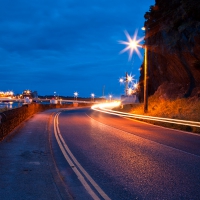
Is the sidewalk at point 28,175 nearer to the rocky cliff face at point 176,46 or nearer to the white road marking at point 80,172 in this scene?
the white road marking at point 80,172

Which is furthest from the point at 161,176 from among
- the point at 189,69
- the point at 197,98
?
the point at 189,69

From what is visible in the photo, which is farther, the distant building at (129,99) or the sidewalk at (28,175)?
the distant building at (129,99)

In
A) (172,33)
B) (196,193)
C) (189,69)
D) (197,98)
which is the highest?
(172,33)

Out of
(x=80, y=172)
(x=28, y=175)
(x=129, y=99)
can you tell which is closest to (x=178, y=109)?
(x=80, y=172)

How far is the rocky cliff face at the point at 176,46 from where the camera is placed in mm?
29438

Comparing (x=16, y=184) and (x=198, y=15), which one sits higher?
(x=198, y=15)

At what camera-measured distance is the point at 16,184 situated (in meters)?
7.30

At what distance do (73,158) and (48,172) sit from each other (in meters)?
2.20

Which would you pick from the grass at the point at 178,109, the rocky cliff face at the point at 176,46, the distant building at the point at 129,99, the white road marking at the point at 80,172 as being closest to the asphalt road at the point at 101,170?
the white road marking at the point at 80,172

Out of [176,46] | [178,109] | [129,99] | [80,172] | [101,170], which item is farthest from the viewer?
[129,99]

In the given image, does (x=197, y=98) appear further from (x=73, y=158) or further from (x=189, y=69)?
(x=73, y=158)

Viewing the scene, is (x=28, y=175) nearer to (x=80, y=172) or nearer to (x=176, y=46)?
(x=80, y=172)

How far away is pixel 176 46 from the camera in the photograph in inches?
1228

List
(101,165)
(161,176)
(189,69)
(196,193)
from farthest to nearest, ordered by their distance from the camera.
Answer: (189,69), (101,165), (161,176), (196,193)
